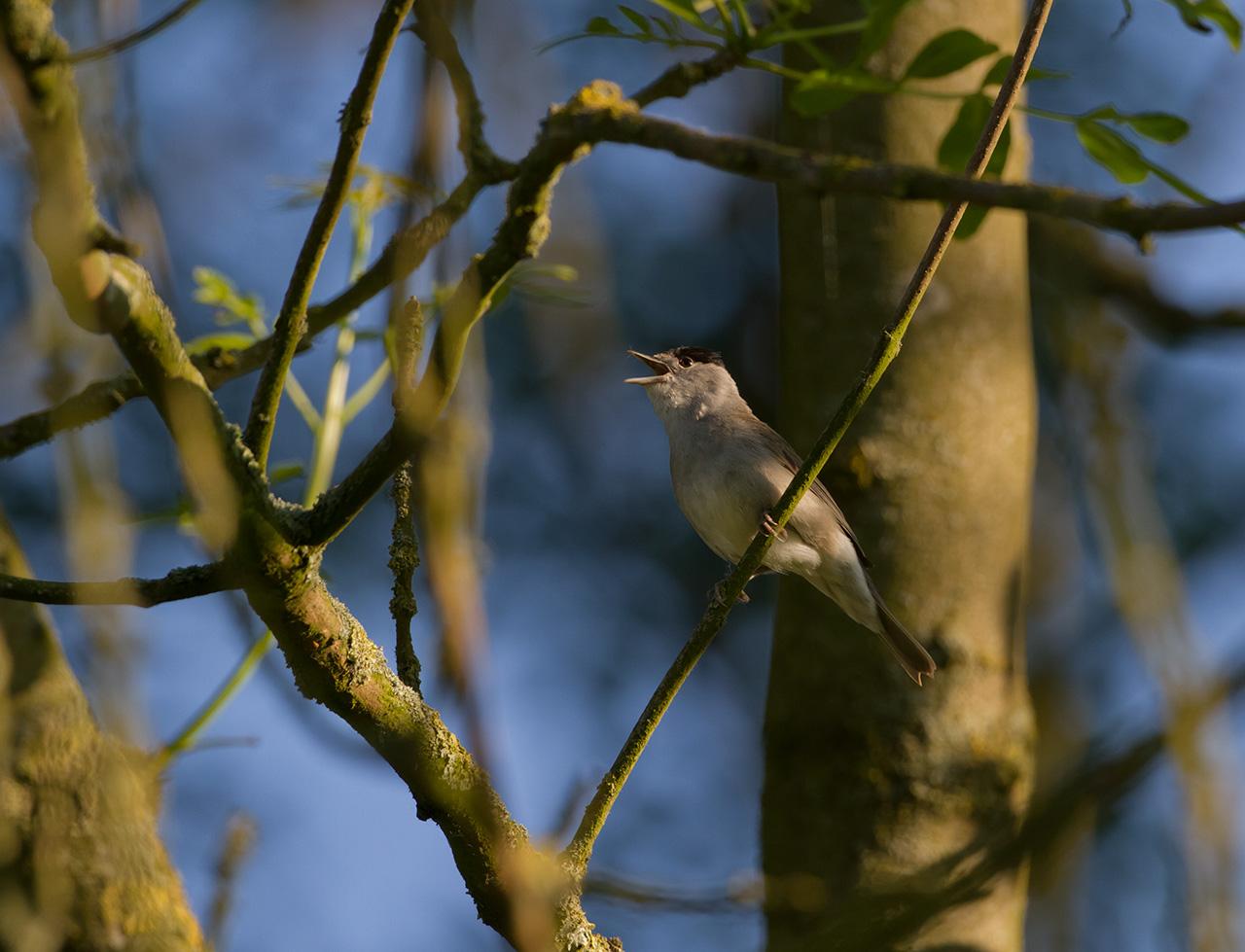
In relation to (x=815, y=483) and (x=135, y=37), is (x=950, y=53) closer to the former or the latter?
(x=135, y=37)

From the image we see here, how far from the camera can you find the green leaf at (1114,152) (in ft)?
9.27

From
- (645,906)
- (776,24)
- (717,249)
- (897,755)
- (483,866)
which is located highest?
(717,249)

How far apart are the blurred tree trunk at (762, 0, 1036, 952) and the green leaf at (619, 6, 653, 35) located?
1475 millimetres

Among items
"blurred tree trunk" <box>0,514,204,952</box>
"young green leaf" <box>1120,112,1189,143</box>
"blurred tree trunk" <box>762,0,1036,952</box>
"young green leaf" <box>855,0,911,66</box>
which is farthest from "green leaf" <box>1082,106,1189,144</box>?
"blurred tree trunk" <box>0,514,204,952</box>

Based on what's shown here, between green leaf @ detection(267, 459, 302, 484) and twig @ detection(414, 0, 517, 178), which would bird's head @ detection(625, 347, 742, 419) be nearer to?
green leaf @ detection(267, 459, 302, 484)

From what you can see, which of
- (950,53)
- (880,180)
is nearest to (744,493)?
(950,53)

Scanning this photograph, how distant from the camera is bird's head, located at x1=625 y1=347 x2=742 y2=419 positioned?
5.66 metres

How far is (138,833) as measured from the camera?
275cm

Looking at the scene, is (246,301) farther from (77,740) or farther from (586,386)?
(586,386)

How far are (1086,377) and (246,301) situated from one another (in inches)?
85.9

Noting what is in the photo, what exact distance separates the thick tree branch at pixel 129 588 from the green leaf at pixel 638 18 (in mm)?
1530

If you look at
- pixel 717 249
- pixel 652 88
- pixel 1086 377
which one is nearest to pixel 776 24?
pixel 652 88

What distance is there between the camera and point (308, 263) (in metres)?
1.94

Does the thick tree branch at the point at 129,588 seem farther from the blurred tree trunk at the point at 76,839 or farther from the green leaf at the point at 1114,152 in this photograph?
the green leaf at the point at 1114,152
